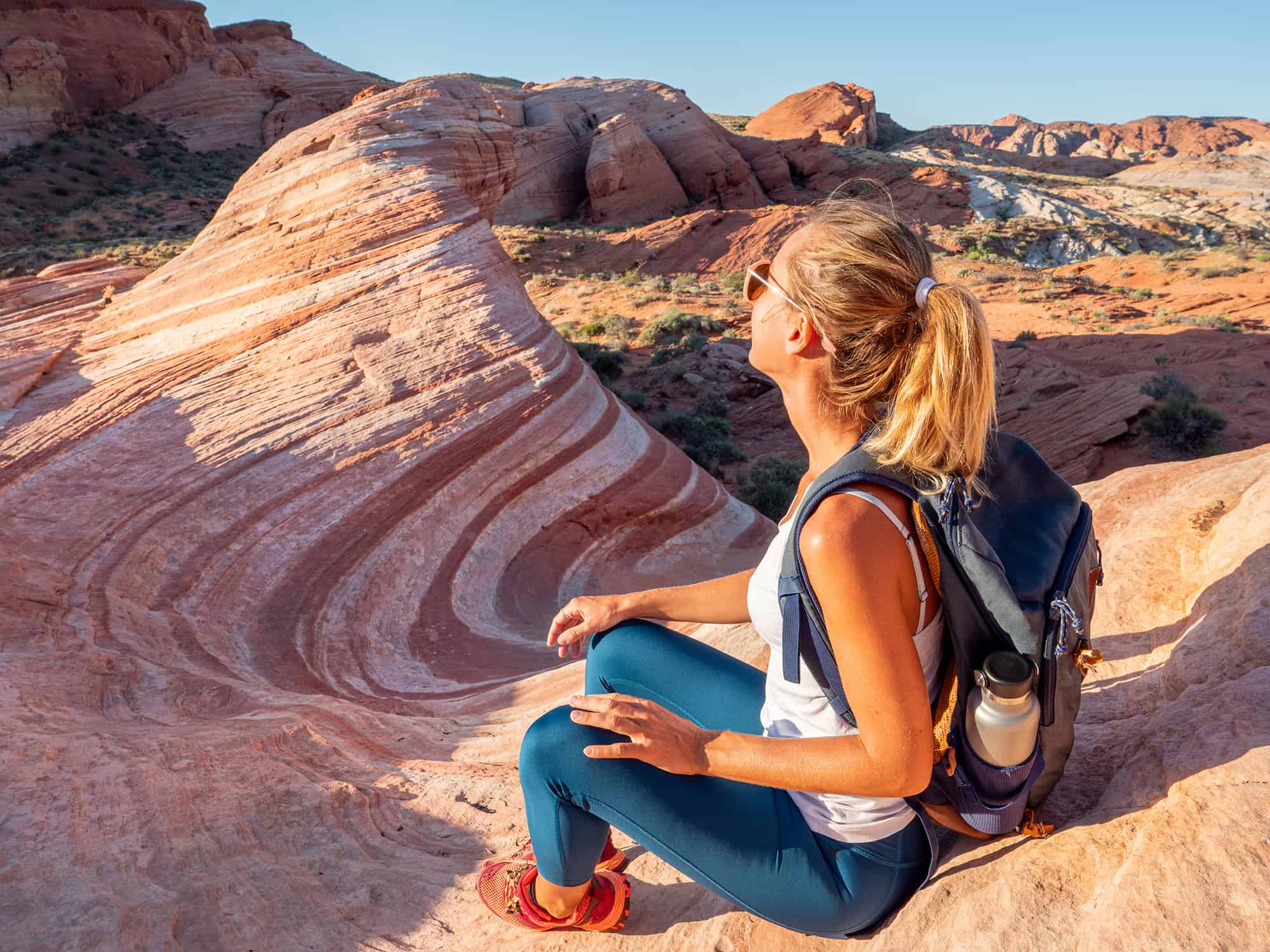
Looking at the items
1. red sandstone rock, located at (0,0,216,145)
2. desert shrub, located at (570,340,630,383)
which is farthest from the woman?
red sandstone rock, located at (0,0,216,145)

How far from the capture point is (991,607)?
1434 mm

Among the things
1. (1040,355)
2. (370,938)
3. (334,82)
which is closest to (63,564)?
(370,938)

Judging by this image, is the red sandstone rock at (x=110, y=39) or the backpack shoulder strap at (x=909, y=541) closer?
the backpack shoulder strap at (x=909, y=541)

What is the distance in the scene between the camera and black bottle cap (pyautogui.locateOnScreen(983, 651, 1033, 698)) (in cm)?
140

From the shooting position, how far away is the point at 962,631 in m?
1.47

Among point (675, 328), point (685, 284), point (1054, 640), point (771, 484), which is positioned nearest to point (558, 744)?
point (1054, 640)

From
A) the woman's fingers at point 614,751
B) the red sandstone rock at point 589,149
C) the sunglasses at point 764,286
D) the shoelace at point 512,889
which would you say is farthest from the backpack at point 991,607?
the red sandstone rock at point 589,149

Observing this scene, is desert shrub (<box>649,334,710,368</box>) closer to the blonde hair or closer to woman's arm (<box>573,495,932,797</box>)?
the blonde hair

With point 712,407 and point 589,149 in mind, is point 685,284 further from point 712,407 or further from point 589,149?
point 589,149

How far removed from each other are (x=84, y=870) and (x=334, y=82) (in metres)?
41.4

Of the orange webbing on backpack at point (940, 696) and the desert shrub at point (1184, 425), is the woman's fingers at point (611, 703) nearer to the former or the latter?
the orange webbing on backpack at point (940, 696)

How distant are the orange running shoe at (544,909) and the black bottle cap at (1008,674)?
1096 mm

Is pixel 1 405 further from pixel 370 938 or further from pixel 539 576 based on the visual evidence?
pixel 370 938

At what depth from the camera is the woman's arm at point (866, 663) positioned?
1.38m
